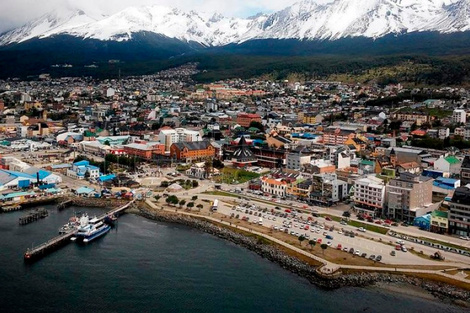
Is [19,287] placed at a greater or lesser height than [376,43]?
lesser

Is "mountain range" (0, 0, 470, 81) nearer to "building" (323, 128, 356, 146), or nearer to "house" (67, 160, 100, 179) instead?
"building" (323, 128, 356, 146)

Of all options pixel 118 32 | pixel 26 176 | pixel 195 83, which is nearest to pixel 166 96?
pixel 195 83

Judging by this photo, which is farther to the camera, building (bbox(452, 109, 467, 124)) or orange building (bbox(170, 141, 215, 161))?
building (bbox(452, 109, 467, 124))

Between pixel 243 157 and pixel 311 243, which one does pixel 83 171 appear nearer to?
pixel 243 157

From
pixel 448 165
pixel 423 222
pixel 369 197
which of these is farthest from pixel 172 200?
pixel 448 165

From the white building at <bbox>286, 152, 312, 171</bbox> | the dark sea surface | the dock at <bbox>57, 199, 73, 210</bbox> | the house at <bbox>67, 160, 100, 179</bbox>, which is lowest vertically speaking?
the dark sea surface

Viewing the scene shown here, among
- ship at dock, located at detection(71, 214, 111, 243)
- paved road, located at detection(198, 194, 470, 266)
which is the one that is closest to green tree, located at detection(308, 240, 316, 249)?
paved road, located at detection(198, 194, 470, 266)

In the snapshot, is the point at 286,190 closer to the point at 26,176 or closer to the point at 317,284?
the point at 317,284
